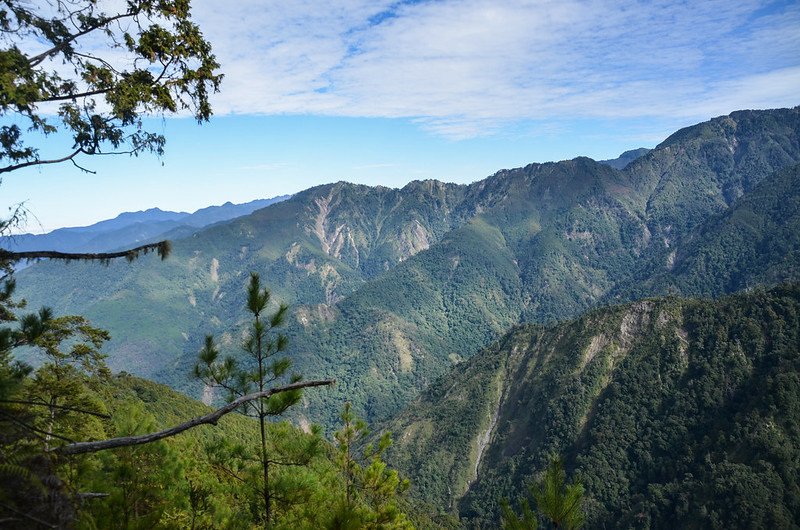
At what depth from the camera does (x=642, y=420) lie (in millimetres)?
139750

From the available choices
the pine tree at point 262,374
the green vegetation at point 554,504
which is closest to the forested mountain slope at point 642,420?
the green vegetation at point 554,504

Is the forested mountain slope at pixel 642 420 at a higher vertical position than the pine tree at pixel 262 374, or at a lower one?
lower

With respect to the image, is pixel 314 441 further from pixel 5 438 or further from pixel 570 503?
pixel 5 438

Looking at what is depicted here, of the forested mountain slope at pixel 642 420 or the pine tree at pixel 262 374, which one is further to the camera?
the forested mountain slope at pixel 642 420

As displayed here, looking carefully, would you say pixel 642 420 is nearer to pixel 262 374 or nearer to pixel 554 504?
pixel 554 504

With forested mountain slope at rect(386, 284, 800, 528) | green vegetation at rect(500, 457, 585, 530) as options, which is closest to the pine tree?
green vegetation at rect(500, 457, 585, 530)

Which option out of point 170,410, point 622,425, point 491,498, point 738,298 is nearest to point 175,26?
point 170,410

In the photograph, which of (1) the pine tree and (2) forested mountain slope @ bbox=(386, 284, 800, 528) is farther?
(2) forested mountain slope @ bbox=(386, 284, 800, 528)

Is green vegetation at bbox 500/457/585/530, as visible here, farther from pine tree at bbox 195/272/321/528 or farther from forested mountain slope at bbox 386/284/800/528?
forested mountain slope at bbox 386/284/800/528

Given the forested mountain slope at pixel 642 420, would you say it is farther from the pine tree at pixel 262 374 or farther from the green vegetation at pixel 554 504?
the pine tree at pixel 262 374

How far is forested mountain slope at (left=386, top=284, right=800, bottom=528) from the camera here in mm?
105188

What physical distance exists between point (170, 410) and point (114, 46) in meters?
108

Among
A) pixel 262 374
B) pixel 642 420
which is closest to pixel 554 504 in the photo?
pixel 262 374

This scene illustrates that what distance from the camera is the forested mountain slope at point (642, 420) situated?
105 m
